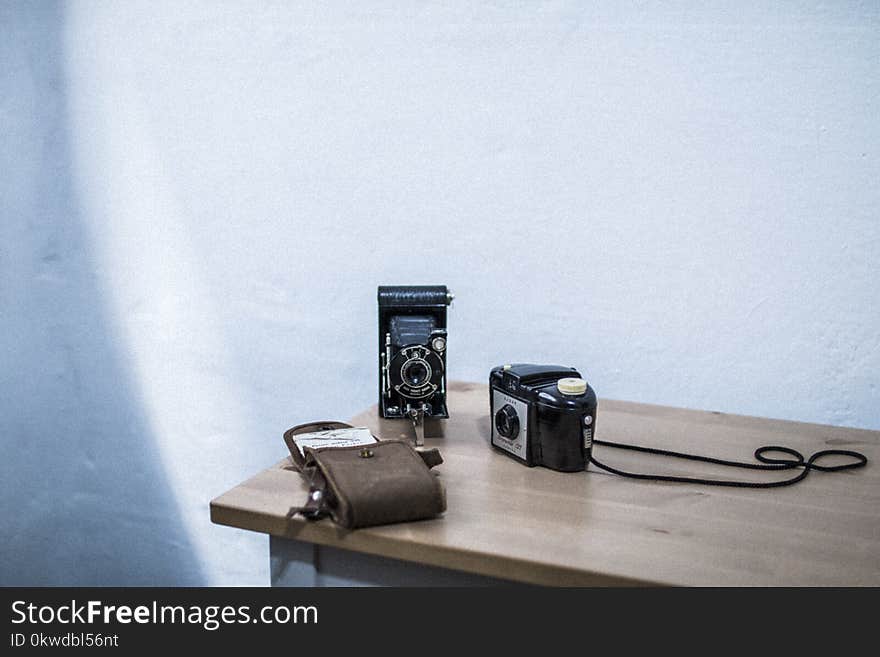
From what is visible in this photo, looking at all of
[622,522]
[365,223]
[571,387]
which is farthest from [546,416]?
[365,223]

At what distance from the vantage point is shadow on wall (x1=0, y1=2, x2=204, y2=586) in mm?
1840

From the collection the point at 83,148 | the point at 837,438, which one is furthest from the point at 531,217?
the point at 83,148

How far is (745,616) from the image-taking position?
0.85 m

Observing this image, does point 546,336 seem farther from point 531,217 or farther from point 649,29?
point 649,29

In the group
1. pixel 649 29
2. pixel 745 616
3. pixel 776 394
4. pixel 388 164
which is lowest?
pixel 745 616

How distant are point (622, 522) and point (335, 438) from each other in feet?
1.33

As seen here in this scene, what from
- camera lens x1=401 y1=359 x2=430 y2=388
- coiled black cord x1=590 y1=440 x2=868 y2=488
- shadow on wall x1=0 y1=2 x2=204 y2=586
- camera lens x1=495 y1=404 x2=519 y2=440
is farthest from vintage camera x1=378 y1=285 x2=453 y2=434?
shadow on wall x1=0 y1=2 x2=204 y2=586

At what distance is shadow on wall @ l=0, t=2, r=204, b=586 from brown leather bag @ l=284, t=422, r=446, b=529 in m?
1.04

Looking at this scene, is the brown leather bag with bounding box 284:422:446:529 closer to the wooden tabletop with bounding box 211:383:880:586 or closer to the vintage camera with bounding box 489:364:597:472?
the wooden tabletop with bounding box 211:383:880:586

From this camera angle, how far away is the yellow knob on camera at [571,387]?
1.10 meters

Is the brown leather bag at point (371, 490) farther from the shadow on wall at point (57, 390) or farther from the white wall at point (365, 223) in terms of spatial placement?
the shadow on wall at point (57, 390)

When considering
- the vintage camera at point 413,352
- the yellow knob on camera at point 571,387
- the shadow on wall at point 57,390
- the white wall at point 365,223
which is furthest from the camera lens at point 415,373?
the shadow on wall at point 57,390

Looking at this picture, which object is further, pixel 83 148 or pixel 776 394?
pixel 83 148

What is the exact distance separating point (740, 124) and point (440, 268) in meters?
0.59
